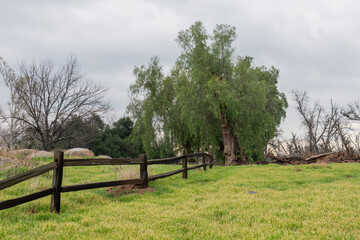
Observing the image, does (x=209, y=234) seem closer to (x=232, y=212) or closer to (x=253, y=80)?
(x=232, y=212)

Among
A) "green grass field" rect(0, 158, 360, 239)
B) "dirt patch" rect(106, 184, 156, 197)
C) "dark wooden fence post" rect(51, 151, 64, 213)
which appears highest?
"dark wooden fence post" rect(51, 151, 64, 213)

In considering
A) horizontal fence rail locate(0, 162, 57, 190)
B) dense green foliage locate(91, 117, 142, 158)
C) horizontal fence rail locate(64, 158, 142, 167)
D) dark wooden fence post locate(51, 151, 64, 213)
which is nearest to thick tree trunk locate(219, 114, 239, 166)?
horizontal fence rail locate(64, 158, 142, 167)

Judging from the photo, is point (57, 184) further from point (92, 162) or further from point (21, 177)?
point (92, 162)

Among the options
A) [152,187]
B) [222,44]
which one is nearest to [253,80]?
[222,44]

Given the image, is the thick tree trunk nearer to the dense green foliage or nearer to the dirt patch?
the dirt patch

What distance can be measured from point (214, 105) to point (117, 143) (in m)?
22.4

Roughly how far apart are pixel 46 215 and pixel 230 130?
17.6 meters

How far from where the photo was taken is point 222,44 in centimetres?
2159

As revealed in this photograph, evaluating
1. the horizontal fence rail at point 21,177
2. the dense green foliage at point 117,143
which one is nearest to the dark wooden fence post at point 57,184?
the horizontal fence rail at point 21,177

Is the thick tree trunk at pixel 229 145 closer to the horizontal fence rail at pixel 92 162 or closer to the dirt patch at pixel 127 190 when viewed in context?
the dirt patch at pixel 127 190

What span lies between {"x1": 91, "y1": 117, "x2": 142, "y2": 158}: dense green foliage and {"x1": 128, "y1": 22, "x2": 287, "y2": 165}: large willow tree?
10.6m

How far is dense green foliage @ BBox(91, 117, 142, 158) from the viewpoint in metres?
36.2

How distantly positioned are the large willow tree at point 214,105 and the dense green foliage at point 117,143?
10607 mm

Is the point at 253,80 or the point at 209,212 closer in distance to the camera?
the point at 209,212
